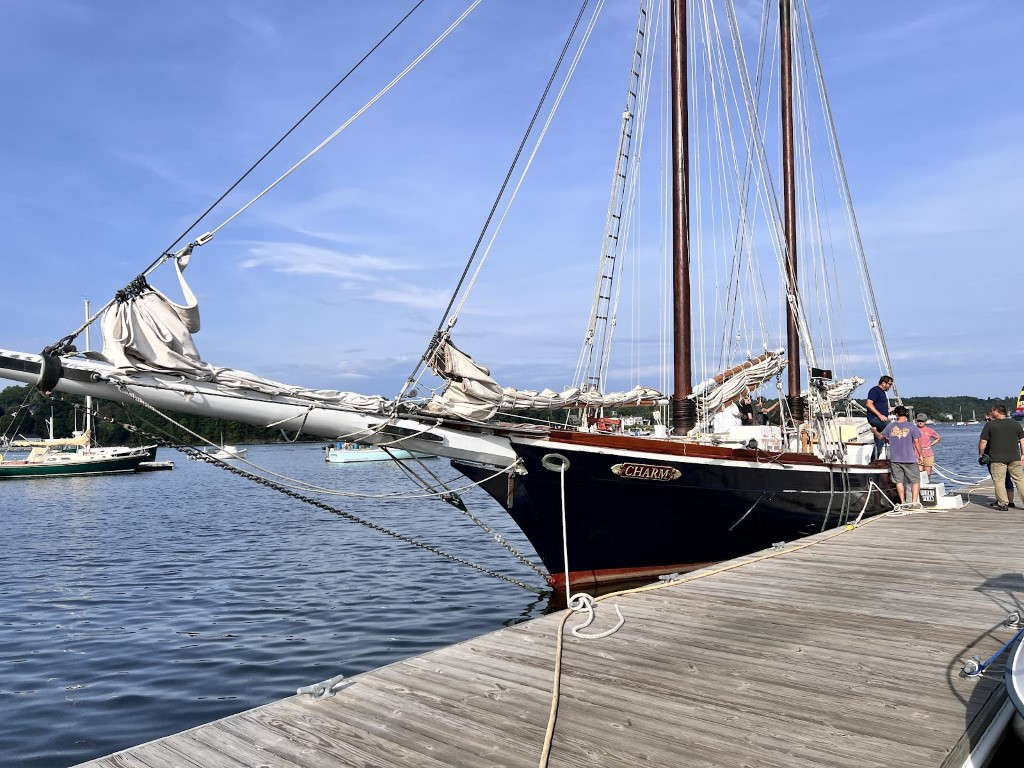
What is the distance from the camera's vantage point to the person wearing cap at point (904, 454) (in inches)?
552

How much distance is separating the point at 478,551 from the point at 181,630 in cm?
824

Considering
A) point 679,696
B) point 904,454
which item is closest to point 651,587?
point 679,696

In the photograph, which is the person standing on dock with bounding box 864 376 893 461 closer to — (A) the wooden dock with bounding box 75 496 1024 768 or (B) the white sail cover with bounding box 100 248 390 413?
(A) the wooden dock with bounding box 75 496 1024 768

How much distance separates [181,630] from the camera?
11820 mm

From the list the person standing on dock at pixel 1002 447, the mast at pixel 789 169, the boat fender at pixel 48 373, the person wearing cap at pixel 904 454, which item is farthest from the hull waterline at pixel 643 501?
the mast at pixel 789 169

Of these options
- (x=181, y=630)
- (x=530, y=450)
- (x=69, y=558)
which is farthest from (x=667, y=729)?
(x=69, y=558)

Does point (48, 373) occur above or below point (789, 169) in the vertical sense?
below

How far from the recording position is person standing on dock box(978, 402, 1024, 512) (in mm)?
13820

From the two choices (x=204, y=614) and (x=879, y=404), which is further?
(x=879, y=404)

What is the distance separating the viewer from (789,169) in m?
21.9

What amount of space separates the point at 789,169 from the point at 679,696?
65.9ft

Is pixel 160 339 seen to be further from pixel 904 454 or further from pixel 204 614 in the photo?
pixel 904 454

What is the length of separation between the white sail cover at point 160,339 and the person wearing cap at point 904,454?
1107 centimetres

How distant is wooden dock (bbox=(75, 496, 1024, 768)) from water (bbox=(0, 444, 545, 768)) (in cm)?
385
